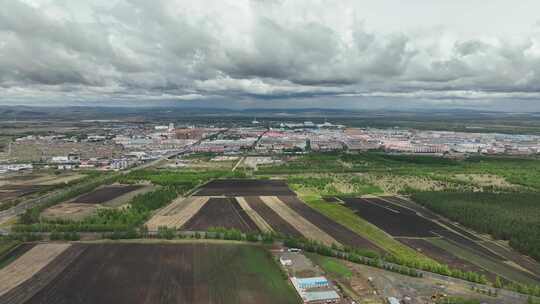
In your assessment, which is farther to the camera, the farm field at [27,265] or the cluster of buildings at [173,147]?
the cluster of buildings at [173,147]

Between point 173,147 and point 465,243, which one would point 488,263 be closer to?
point 465,243

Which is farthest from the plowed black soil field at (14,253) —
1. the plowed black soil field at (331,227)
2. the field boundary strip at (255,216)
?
the plowed black soil field at (331,227)

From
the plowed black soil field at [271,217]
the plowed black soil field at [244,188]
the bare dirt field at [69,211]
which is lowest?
the plowed black soil field at [271,217]

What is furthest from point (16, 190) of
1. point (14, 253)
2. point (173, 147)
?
point (173, 147)

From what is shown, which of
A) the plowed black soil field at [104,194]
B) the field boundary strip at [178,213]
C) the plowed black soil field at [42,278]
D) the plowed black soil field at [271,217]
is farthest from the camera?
the plowed black soil field at [104,194]

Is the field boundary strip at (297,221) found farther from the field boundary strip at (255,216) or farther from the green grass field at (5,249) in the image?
the green grass field at (5,249)

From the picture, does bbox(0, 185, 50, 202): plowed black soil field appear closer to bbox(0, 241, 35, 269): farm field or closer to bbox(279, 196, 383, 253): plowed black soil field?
bbox(0, 241, 35, 269): farm field

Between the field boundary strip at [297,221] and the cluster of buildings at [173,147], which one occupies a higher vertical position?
the cluster of buildings at [173,147]
